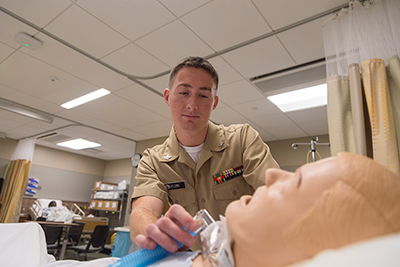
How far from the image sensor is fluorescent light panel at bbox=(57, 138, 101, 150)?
663cm

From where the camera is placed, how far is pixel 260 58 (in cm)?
273

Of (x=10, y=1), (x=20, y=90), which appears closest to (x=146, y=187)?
(x=10, y=1)

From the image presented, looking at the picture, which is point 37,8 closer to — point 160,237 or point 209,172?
point 209,172

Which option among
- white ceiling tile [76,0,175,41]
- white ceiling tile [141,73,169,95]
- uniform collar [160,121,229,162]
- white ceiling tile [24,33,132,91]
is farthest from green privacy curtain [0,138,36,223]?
uniform collar [160,121,229,162]

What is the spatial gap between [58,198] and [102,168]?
172 centimetres

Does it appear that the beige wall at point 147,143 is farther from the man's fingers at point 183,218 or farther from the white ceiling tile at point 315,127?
the man's fingers at point 183,218

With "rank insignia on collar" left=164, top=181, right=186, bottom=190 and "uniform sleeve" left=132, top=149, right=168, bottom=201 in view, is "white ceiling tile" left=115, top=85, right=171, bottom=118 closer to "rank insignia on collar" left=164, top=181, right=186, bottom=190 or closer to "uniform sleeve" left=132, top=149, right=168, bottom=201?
"uniform sleeve" left=132, top=149, right=168, bottom=201

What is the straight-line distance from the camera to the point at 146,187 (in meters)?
1.29

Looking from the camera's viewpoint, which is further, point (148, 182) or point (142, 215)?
point (148, 182)

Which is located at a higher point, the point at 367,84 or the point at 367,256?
the point at 367,84

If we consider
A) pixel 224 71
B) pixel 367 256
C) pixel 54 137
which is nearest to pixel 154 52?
pixel 224 71

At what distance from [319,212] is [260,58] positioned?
254cm

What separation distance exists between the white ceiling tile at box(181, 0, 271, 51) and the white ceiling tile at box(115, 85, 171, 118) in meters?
1.47

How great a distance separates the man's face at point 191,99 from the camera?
126 centimetres
